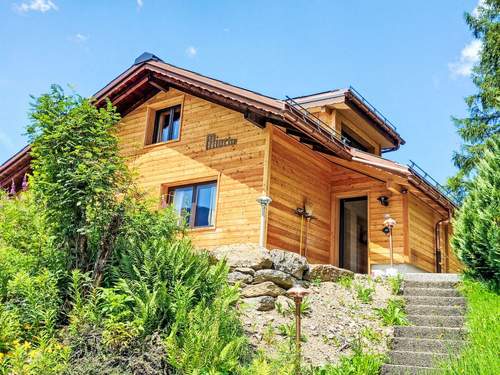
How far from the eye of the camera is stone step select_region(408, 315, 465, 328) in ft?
22.4

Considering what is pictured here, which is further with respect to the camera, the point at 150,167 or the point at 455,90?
the point at 455,90

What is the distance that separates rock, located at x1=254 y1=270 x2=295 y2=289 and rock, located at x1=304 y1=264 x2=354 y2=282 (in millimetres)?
679

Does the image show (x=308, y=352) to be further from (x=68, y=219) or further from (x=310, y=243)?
(x=310, y=243)

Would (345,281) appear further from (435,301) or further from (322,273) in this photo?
(435,301)

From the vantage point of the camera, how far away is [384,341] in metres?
6.52

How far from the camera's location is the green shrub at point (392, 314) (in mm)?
6988

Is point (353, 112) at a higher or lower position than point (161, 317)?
higher

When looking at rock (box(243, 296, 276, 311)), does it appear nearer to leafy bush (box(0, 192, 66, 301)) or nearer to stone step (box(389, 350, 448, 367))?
stone step (box(389, 350, 448, 367))

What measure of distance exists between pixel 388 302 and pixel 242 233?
143 inches

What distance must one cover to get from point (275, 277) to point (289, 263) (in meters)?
0.56

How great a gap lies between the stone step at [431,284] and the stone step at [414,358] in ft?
7.73

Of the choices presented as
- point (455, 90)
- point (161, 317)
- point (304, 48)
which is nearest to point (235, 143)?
point (304, 48)

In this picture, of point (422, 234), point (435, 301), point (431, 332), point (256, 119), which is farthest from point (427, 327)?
point (422, 234)

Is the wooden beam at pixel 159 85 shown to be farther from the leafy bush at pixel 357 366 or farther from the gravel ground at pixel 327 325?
the leafy bush at pixel 357 366
